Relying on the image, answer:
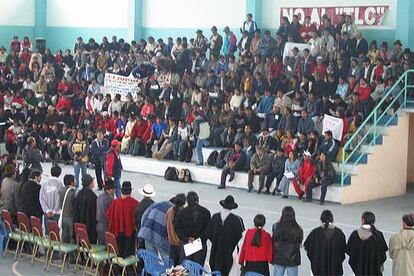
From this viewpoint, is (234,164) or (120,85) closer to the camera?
(234,164)

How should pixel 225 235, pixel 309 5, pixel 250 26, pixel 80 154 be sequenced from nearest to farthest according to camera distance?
pixel 225 235 → pixel 80 154 → pixel 309 5 → pixel 250 26

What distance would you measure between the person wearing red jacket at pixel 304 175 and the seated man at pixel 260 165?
0.96m

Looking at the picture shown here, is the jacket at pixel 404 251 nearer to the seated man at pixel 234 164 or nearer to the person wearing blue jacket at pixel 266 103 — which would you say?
the seated man at pixel 234 164

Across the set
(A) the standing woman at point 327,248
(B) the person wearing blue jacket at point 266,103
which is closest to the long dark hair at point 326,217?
(A) the standing woman at point 327,248

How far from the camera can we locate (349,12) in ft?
85.8

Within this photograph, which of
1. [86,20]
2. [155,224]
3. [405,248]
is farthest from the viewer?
[86,20]

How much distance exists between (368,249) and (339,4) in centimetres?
1581

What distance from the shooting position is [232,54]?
2764 centimetres

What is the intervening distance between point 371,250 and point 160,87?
1694cm

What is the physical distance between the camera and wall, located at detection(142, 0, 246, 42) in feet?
97.6

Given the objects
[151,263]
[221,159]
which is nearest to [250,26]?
[221,159]

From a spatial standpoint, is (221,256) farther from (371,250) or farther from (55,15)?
(55,15)

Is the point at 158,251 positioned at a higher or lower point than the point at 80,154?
lower

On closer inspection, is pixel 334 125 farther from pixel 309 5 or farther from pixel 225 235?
pixel 225 235
